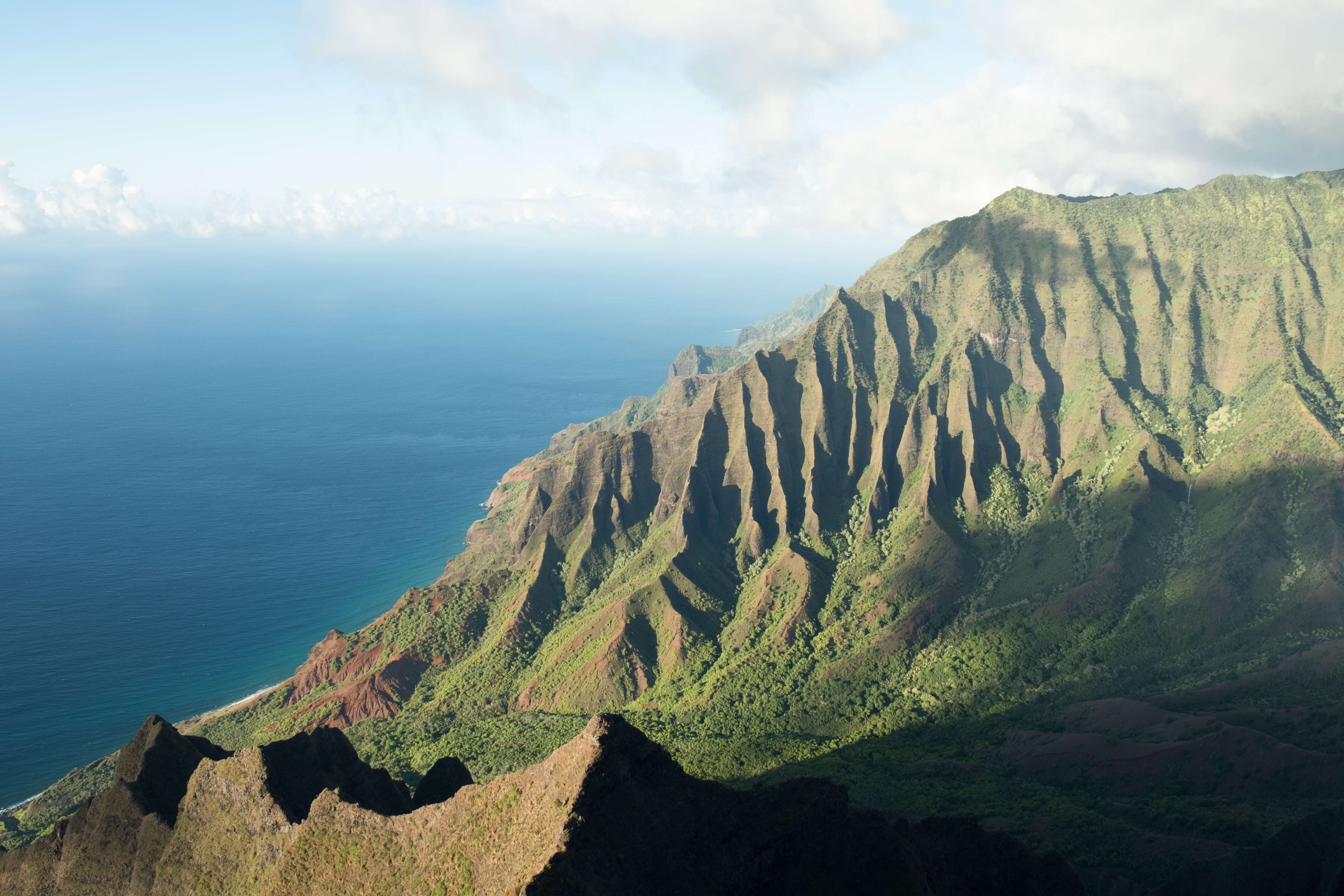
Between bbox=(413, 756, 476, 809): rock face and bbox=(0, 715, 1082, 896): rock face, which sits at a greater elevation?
bbox=(0, 715, 1082, 896): rock face

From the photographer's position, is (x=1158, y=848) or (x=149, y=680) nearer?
(x=1158, y=848)

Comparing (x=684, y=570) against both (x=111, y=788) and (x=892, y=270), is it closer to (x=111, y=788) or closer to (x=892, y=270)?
(x=111, y=788)

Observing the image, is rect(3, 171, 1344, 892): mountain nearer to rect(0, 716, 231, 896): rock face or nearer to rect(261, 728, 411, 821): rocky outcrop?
rect(261, 728, 411, 821): rocky outcrop

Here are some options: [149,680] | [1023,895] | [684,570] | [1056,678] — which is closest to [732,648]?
[684,570]

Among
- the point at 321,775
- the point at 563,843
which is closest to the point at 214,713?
the point at 321,775

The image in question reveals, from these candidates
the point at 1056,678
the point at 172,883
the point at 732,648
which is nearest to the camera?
the point at 172,883

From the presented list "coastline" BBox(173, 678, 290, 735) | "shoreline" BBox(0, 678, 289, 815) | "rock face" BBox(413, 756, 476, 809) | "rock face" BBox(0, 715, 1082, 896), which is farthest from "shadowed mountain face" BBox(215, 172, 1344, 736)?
"rock face" BBox(0, 715, 1082, 896)
